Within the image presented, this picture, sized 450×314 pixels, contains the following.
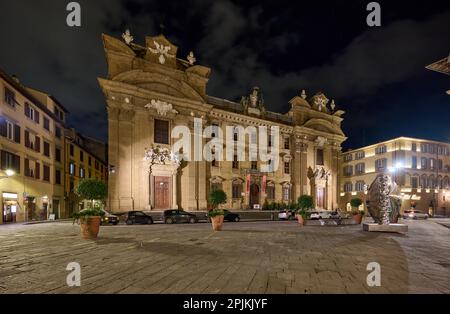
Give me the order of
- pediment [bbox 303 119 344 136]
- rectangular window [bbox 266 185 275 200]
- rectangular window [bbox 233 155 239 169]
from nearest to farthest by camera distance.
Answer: rectangular window [bbox 233 155 239 169] → rectangular window [bbox 266 185 275 200] → pediment [bbox 303 119 344 136]

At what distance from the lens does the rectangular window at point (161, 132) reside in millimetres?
31031

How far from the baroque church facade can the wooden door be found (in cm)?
11

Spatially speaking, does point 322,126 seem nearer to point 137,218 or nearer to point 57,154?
point 137,218

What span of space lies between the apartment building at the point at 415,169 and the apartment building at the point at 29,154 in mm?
52919

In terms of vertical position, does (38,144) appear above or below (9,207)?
above

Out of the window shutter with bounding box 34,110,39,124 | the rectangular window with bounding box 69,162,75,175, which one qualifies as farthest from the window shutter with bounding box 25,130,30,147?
the rectangular window with bounding box 69,162,75,175

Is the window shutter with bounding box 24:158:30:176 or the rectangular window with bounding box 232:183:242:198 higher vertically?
the window shutter with bounding box 24:158:30:176

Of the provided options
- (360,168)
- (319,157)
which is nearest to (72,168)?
(319,157)

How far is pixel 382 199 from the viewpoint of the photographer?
52.7ft

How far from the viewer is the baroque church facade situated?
28750 mm

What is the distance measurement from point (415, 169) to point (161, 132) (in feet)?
158

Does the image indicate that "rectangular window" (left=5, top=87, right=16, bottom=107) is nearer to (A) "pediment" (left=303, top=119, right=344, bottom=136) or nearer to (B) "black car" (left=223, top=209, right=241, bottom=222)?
(B) "black car" (left=223, top=209, right=241, bottom=222)

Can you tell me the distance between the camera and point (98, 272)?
6.62m
